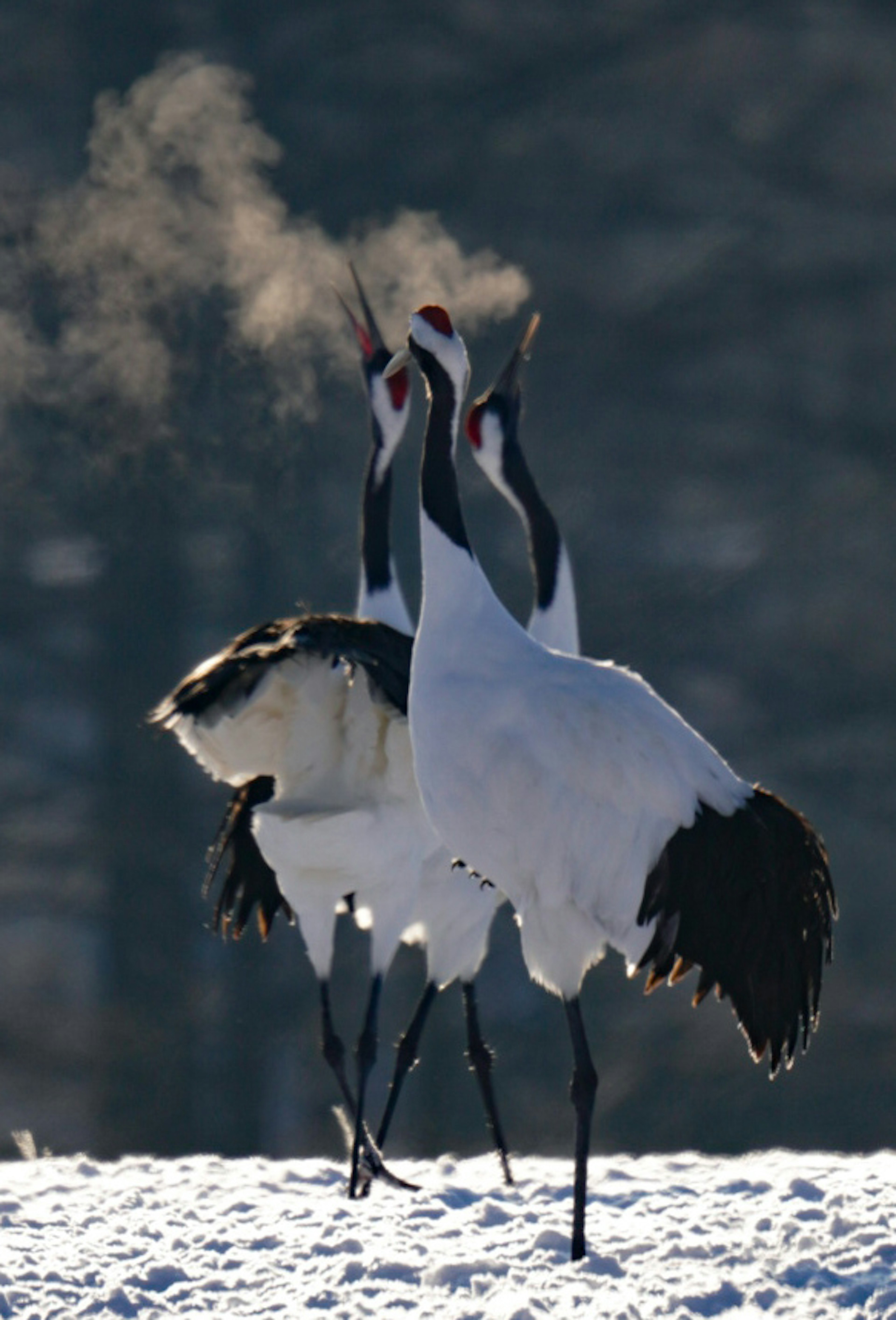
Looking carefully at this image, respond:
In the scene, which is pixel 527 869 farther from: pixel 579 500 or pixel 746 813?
pixel 579 500

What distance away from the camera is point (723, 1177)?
513cm

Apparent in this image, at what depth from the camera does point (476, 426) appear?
5676mm

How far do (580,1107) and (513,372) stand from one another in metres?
2.40

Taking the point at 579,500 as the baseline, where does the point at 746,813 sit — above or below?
below

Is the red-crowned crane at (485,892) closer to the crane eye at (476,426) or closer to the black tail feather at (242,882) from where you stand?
the crane eye at (476,426)

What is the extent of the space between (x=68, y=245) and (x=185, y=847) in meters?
3.75

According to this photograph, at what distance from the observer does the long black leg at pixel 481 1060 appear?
5.42 metres

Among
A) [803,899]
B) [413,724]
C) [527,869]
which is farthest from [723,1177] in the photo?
[413,724]

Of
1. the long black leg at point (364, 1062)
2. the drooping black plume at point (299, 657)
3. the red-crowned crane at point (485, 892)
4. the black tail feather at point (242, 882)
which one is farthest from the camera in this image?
the black tail feather at point (242, 882)

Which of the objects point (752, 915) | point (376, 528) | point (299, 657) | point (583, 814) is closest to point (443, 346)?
point (299, 657)

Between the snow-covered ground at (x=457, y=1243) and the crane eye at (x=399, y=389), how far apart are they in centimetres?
228

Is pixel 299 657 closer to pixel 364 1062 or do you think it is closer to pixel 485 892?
pixel 485 892

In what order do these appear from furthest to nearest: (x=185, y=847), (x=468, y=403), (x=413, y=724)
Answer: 1. (x=185, y=847)
2. (x=468, y=403)
3. (x=413, y=724)

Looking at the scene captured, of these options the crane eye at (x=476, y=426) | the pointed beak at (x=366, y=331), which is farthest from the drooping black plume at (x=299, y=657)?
the pointed beak at (x=366, y=331)
